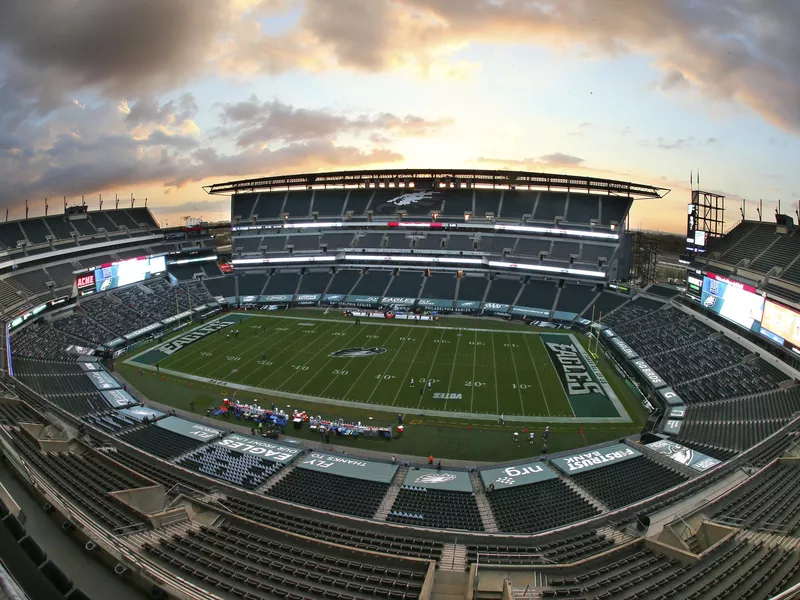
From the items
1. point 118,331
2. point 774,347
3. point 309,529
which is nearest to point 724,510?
point 309,529

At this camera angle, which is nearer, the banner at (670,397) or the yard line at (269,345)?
the banner at (670,397)

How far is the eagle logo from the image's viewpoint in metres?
20.4

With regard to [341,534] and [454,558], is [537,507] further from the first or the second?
[341,534]

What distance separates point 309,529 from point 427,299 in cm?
4014

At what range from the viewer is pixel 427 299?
178 ft

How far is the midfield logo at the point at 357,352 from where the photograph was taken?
38750 millimetres

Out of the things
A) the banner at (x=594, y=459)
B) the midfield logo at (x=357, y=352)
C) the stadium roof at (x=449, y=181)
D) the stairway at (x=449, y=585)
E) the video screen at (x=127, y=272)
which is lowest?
the banner at (x=594, y=459)

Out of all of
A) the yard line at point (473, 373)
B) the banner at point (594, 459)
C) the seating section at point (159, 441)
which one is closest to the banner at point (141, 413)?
the seating section at point (159, 441)

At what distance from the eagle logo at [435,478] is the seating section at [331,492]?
1.63 meters

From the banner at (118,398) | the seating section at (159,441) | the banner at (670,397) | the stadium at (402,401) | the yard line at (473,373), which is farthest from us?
the yard line at (473,373)

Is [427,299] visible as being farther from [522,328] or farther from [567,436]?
[567,436]

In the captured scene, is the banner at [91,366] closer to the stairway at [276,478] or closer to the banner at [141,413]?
the banner at [141,413]

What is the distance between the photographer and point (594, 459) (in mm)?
21688

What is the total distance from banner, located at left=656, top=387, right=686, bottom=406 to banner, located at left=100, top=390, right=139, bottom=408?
111 ft
